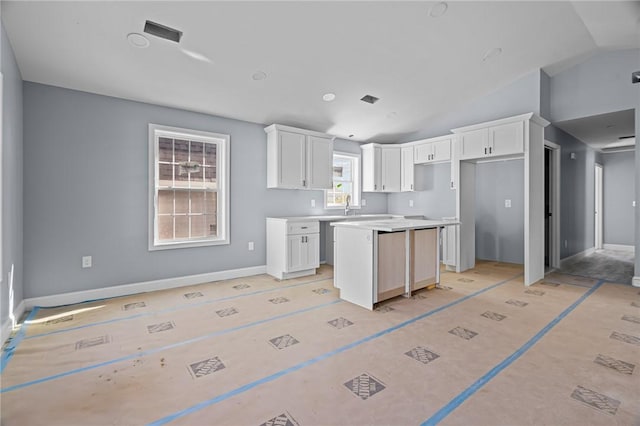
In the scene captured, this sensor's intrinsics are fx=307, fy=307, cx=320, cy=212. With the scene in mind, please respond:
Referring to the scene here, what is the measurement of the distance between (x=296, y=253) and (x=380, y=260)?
5.30 feet

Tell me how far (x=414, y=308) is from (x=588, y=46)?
14.5ft

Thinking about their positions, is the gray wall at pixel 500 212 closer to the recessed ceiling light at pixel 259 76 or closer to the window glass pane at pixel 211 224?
the recessed ceiling light at pixel 259 76

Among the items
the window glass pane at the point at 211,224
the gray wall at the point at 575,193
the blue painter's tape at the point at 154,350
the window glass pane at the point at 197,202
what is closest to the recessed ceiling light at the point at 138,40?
the window glass pane at the point at 197,202

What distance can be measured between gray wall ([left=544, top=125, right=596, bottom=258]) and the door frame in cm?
26

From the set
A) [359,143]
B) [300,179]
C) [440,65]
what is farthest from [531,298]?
[359,143]

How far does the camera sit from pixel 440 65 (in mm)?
4133

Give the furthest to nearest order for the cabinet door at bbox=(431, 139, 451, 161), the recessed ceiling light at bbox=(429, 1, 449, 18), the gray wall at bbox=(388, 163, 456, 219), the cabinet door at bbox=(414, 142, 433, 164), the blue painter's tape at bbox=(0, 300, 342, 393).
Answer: the gray wall at bbox=(388, 163, 456, 219), the cabinet door at bbox=(414, 142, 433, 164), the cabinet door at bbox=(431, 139, 451, 161), the recessed ceiling light at bbox=(429, 1, 449, 18), the blue painter's tape at bbox=(0, 300, 342, 393)

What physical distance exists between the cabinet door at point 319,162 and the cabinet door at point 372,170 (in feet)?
3.93

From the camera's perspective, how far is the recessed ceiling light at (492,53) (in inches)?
157

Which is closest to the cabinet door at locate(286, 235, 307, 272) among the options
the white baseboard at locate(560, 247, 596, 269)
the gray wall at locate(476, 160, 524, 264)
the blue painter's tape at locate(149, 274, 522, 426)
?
the blue painter's tape at locate(149, 274, 522, 426)

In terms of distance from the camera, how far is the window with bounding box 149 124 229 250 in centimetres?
405

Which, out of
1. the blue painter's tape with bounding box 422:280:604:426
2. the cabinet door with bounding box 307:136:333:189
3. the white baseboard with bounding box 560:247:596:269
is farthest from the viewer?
the white baseboard with bounding box 560:247:596:269

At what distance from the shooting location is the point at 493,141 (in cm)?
463

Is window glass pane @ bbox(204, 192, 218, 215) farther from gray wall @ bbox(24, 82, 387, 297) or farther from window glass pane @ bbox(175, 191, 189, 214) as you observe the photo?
gray wall @ bbox(24, 82, 387, 297)
